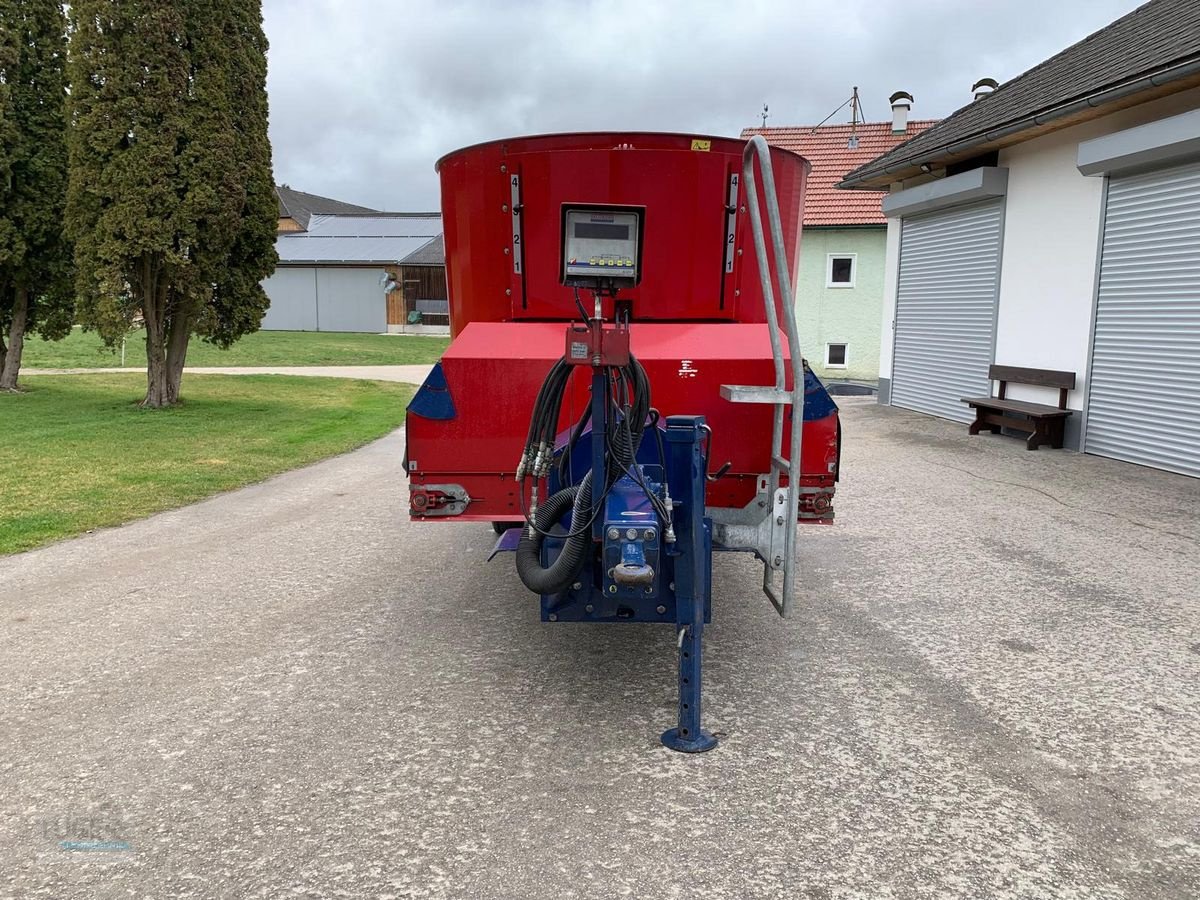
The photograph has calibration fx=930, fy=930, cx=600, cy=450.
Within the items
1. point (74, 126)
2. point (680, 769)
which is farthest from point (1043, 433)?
point (74, 126)

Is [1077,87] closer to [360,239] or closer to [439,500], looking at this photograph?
[439,500]

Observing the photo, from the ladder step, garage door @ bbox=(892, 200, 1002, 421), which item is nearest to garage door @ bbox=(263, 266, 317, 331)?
garage door @ bbox=(892, 200, 1002, 421)

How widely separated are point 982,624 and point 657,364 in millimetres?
2393

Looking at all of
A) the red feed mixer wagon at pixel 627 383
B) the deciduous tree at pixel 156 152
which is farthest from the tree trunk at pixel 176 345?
the red feed mixer wagon at pixel 627 383

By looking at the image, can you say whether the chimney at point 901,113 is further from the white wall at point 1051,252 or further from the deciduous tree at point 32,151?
the deciduous tree at point 32,151

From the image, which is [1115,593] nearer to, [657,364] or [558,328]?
[657,364]

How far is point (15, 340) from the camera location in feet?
51.4

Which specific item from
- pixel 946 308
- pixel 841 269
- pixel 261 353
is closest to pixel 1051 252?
pixel 946 308

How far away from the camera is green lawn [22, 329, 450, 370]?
966 inches

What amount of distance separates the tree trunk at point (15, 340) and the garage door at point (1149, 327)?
1592 centimetres

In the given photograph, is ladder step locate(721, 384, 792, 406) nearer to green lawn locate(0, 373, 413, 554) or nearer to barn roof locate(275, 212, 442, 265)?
green lawn locate(0, 373, 413, 554)

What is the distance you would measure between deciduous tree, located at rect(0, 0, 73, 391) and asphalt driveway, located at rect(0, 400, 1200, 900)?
10525mm

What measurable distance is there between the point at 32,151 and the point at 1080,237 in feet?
50.1

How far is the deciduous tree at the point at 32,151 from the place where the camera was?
562 inches
